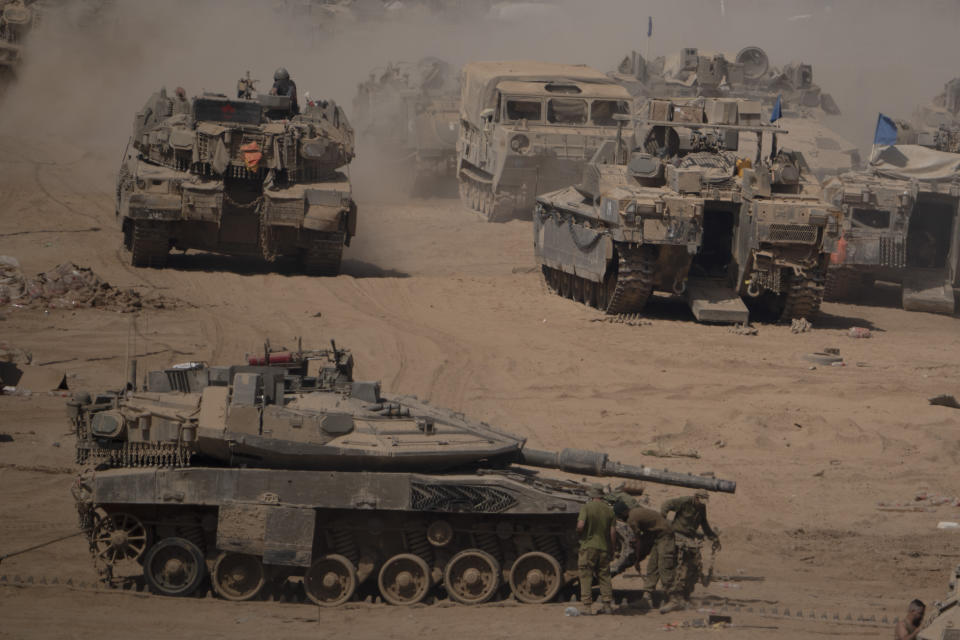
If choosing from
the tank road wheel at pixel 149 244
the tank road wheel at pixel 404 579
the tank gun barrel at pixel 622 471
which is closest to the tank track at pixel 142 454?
the tank road wheel at pixel 404 579

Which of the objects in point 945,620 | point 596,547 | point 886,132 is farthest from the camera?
point 886,132

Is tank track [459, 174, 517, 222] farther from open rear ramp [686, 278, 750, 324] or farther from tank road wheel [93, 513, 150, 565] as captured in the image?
tank road wheel [93, 513, 150, 565]

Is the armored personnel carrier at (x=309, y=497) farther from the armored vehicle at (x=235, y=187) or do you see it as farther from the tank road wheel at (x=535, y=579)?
the armored vehicle at (x=235, y=187)

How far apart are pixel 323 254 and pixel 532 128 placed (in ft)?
22.1

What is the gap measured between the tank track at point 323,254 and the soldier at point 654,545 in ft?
33.7

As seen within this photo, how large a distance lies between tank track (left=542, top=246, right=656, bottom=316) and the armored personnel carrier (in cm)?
805

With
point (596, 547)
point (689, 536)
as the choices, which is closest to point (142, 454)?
point (596, 547)

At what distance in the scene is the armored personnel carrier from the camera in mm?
8828

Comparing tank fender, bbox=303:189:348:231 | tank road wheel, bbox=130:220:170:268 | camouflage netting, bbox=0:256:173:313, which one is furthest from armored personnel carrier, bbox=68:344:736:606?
tank road wheel, bbox=130:220:170:268

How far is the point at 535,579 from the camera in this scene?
905 cm

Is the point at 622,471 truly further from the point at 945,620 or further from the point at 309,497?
the point at 945,620

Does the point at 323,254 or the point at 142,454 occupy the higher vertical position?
the point at 323,254

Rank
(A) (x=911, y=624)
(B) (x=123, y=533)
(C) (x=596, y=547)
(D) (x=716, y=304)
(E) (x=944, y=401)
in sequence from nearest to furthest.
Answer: (A) (x=911, y=624) → (C) (x=596, y=547) → (B) (x=123, y=533) → (E) (x=944, y=401) → (D) (x=716, y=304)

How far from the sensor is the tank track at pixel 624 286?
17125mm
